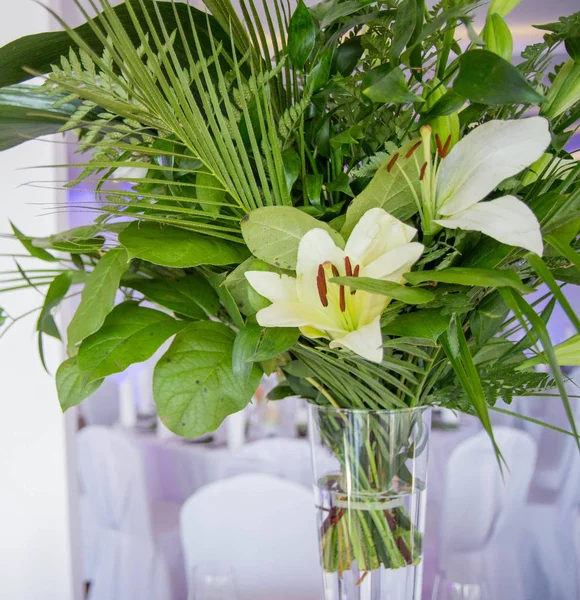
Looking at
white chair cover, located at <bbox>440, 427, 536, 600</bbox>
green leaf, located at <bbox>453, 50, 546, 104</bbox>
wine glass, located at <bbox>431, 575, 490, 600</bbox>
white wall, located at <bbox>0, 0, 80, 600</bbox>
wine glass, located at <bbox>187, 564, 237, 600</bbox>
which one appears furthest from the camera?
white chair cover, located at <bbox>440, 427, 536, 600</bbox>

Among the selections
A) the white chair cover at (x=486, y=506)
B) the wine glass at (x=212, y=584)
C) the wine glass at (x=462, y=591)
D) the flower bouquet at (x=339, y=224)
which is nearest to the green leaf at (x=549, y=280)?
the flower bouquet at (x=339, y=224)

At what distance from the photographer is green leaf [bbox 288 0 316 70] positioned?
355 millimetres

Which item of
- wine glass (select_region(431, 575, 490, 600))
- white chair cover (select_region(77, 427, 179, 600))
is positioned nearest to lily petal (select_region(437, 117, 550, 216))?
wine glass (select_region(431, 575, 490, 600))

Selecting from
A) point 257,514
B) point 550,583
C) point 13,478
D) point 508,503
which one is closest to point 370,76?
point 13,478

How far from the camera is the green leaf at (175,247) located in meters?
0.36

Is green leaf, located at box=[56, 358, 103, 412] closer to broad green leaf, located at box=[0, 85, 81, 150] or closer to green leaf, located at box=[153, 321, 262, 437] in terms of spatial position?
green leaf, located at box=[153, 321, 262, 437]

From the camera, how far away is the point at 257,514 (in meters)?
1.37

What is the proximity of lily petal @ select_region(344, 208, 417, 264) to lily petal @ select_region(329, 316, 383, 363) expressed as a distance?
4cm

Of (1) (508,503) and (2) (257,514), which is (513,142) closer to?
(2) (257,514)

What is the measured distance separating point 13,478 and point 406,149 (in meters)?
0.88

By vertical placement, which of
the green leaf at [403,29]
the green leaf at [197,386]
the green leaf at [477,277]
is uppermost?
the green leaf at [403,29]

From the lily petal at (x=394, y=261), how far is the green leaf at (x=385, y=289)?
2 centimetres

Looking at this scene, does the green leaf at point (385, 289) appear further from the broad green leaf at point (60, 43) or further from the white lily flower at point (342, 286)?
the broad green leaf at point (60, 43)

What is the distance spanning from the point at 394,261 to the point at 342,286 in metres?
0.03
